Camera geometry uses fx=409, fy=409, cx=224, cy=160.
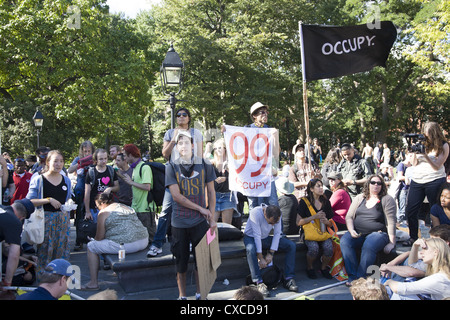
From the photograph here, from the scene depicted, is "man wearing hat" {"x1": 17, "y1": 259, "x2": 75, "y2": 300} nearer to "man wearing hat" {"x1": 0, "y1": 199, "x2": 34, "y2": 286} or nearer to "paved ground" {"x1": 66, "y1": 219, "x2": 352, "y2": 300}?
"man wearing hat" {"x1": 0, "y1": 199, "x2": 34, "y2": 286}

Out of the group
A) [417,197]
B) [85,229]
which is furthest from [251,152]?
[85,229]

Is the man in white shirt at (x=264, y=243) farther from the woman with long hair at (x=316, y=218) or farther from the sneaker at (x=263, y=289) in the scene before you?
the woman with long hair at (x=316, y=218)

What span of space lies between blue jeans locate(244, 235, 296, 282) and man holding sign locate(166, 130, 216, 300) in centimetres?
99

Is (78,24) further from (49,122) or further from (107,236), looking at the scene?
(107,236)

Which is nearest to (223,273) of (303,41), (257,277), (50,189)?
(257,277)

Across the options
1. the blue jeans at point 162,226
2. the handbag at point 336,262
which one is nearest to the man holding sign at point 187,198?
the blue jeans at point 162,226

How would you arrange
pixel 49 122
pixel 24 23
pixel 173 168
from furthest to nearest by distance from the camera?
1. pixel 49 122
2. pixel 24 23
3. pixel 173 168

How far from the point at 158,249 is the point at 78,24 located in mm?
19679

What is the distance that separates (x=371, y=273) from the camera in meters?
5.39

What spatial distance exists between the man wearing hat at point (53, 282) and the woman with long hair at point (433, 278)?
9.73 feet

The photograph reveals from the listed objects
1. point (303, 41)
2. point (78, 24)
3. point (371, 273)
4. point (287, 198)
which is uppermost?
point (78, 24)

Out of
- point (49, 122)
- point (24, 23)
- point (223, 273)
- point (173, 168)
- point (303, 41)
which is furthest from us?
point (49, 122)

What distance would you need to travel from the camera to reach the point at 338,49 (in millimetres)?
6555

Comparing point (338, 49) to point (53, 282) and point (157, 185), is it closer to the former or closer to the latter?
point (157, 185)
